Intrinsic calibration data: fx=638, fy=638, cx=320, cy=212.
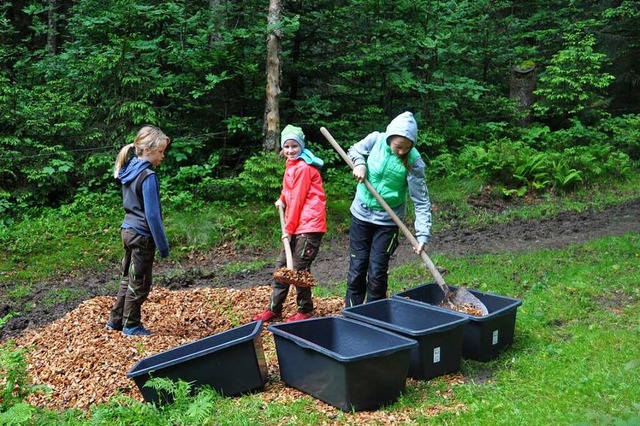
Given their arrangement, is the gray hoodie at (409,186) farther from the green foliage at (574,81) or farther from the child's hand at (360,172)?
the green foliage at (574,81)

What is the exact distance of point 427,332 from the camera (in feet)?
15.4

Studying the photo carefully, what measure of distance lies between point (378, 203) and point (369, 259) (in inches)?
22.4

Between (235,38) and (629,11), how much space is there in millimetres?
9091

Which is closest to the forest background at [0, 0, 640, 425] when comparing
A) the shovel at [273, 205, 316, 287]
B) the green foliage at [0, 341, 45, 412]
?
the green foliage at [0, 341, 45, 412]

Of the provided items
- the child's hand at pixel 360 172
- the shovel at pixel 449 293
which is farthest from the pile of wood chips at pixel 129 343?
the child's hand at pixel 360 172

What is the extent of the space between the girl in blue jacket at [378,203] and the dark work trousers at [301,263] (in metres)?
0.38

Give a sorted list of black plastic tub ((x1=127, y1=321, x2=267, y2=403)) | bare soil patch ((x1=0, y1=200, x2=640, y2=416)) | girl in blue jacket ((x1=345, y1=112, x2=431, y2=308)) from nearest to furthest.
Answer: black plastic tub ((x1=127, y1=321, x2=267, y2=403)) < bare soil patch ((x1=0, y1=200, x2=640, y2=416)) < girl in blue jacket ((x1=345, y1=112, x2=431, y2=308))

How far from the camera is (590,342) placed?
5.29 m

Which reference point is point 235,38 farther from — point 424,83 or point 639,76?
point 639,76

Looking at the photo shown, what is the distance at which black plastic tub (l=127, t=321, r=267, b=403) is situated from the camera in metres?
4.36

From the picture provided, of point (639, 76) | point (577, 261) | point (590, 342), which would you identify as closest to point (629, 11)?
point (639, 76)

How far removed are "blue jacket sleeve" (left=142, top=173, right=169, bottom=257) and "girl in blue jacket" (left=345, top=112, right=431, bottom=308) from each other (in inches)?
68.2

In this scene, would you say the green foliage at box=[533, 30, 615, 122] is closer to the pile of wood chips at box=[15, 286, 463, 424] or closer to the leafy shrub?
the leafy shrub

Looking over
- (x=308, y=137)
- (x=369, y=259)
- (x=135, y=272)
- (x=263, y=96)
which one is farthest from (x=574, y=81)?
(x=135, y=272)
